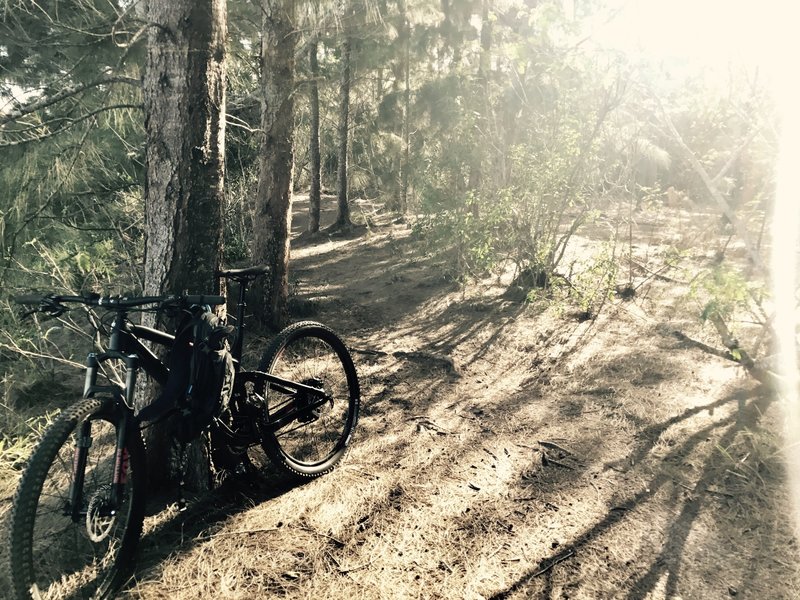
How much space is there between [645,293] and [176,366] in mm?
6276

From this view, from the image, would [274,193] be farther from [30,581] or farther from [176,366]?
[30,581]

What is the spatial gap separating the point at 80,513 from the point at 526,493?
2.36 metres

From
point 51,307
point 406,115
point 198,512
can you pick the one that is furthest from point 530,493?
point 406,115

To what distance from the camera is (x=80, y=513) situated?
218cm

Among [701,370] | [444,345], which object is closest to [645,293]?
[701,370]

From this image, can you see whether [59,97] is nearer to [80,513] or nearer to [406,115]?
[80,513]

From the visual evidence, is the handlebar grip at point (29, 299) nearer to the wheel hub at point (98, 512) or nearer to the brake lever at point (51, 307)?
the brake lever at point (51, 307)

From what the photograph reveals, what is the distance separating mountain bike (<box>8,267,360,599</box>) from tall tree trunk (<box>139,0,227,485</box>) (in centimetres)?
26

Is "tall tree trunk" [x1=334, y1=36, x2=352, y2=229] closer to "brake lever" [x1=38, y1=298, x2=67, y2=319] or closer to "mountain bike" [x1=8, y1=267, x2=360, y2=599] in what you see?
"mountain bike" [x1=8, y1=267, x2=360, y2=599]

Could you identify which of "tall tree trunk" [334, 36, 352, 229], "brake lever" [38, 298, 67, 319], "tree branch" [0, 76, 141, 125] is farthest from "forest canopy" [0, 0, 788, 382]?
"brake lever" [38, 298, 67, 319]

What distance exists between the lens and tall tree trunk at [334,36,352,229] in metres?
12.4

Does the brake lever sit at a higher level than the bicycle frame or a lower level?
higher

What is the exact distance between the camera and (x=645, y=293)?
7.16 metres

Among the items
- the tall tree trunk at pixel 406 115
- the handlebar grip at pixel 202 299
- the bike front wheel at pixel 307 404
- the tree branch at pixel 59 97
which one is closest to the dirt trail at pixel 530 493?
the bike front wheel at pixel 307 404
